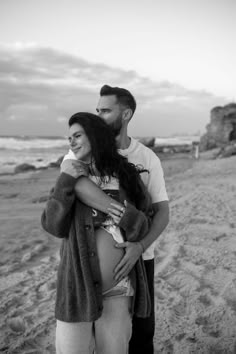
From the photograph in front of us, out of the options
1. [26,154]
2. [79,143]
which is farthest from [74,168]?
[26,154]

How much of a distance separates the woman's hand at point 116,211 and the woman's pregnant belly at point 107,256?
142mm

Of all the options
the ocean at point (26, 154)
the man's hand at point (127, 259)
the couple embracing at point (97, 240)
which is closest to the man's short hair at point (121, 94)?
the couple embracing at point (97, 240)

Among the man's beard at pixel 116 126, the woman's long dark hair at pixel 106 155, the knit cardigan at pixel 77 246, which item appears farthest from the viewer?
the man's beard at pixel 116 126

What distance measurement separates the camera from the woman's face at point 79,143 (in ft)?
7.25

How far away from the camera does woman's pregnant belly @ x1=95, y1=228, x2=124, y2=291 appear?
2.14 metres

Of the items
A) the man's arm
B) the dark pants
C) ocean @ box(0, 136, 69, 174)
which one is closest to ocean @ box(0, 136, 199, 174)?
ocean @ box(0, 136, 69, 174)

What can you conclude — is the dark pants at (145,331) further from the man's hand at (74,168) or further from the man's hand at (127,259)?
the man's hand at (74,168)

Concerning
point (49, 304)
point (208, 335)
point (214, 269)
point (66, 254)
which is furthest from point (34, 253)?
point (66, 254)

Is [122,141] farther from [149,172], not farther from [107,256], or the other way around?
[107,256]

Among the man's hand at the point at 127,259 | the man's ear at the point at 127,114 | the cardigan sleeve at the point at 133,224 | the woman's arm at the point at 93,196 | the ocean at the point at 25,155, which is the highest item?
the man's ear at the point at 127,114

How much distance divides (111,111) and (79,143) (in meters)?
0.43

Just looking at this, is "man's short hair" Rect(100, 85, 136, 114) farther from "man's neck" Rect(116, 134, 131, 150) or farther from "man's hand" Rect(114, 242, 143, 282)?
"man's hand" Rect(114, 242, 143, 282)

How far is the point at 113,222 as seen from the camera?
7.21 feet

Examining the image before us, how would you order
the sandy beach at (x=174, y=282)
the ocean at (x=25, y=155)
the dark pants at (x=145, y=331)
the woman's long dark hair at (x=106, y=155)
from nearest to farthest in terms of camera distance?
the woman's long dark hair at (x=106, y=155), the dark pants at (x=145, y=331), the sandy beach at (x=174, y=282), the ocean at (x=25, y=155)
